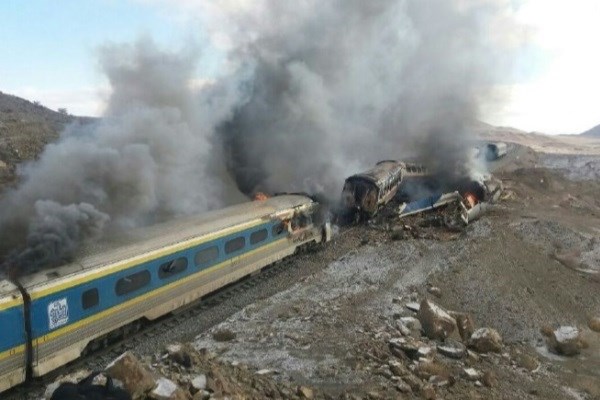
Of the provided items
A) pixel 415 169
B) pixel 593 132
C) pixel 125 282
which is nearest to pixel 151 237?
pixel 125 282

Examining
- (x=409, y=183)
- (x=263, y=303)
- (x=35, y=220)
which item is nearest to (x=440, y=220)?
(x=409, y=183)

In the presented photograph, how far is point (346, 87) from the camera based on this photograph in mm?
41812

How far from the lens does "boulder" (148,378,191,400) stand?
9100 millimetres

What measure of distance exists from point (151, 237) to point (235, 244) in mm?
3616

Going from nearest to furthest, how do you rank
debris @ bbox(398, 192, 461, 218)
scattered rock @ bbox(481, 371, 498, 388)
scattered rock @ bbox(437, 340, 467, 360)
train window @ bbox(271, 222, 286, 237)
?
scattered rock @ bbox(481, 371, 498, 388) < scattered rock @ bbox(437, 340, 467, 360) < train window @ bbox(271, 222, 286, 237) < debris @ bbox(398, 192, 461, 218)

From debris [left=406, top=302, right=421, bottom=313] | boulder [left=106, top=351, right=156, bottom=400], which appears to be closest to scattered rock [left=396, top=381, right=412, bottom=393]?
debris [left=406, top=302, right=421, bottom=313]

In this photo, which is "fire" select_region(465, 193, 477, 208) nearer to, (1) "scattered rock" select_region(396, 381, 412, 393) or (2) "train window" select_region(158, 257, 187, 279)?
(2) "train window" select_region(158, 257, 187, 279)

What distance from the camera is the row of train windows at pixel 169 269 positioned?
12031 millimetres

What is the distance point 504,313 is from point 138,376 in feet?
42.3

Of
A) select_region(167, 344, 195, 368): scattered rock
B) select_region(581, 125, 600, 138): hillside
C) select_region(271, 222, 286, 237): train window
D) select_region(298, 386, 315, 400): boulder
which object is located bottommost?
select_region(581, 125, 600, 138): hillside

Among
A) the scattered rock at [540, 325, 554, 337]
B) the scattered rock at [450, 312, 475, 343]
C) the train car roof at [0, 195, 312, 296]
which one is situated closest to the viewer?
the train car roof at [0, 195, 312, 296]

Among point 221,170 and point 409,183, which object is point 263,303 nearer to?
point 221,170

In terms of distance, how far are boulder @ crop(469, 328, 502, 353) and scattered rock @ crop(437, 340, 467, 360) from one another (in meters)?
0.57

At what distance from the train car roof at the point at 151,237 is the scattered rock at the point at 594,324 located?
11.9 m
